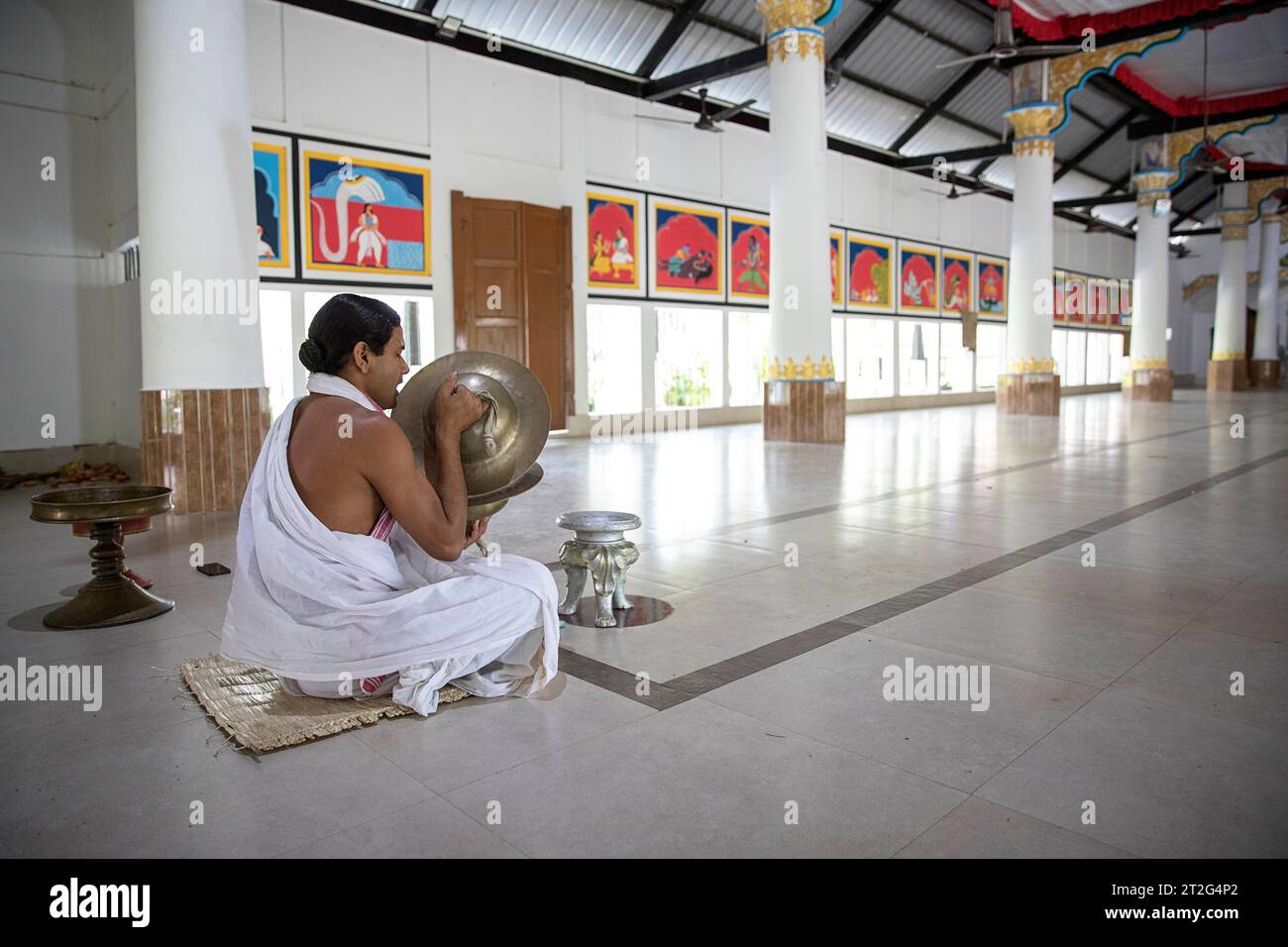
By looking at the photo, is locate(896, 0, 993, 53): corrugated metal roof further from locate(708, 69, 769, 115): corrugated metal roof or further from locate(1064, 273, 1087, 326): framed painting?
locate(1064, 273, 1087, 326): framed painting

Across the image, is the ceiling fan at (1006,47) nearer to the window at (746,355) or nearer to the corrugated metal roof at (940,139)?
the window at (746,355)

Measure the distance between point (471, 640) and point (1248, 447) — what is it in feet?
36.3

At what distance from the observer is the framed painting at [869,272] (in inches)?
733

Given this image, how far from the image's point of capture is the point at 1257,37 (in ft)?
52.1

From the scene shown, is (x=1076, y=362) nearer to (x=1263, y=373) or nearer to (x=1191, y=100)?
(x=1263, y=373)

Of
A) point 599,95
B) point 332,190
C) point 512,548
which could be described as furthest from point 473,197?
point 512,548

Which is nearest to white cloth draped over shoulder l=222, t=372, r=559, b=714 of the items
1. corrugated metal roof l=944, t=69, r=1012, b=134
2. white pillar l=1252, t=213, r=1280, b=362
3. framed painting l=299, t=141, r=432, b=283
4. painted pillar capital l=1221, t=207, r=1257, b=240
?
framed painting l=299, t=141, r=432, b=283

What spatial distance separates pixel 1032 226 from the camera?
16.2 meters

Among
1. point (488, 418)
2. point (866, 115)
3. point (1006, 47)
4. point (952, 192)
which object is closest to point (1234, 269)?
point (952, 192)

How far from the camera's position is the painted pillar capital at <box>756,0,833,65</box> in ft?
36.5

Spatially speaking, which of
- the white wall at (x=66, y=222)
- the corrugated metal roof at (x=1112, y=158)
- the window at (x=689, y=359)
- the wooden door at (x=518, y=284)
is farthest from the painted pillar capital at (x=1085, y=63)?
the white wall at (x=66, y=222)

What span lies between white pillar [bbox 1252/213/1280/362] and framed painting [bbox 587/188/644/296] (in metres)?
21.8

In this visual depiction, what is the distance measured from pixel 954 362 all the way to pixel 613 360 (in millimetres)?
11336
